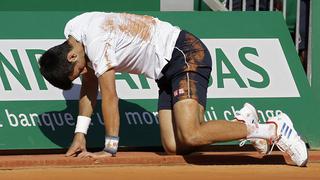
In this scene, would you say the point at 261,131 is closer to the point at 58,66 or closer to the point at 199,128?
the point at 199,128

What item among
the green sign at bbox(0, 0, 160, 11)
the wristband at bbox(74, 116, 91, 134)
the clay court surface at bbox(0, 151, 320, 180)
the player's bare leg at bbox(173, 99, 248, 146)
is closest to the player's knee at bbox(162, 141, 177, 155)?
the clay court surface at bbox(0, 151, 320, 180)

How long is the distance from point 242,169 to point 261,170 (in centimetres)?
16

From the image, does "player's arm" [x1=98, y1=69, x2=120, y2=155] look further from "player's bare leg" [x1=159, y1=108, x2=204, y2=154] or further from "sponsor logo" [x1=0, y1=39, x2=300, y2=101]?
"sponsor logo" [x1=0, y1=39, x2=300, y2=101]

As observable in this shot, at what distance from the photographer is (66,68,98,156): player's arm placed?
25.8 ft

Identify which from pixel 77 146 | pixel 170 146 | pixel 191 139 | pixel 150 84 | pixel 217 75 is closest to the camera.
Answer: pixel 191 139

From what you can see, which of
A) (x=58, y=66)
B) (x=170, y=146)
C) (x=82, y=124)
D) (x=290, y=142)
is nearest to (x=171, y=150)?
(x=170, y=146)

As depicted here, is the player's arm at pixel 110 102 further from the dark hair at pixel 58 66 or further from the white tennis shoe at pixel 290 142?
the white tennis shoe at pixel 290 142

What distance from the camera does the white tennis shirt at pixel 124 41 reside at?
24.3 feet

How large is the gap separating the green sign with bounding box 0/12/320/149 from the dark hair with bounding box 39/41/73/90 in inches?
40.2

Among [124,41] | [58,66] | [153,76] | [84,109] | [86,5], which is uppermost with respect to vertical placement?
[124,41]

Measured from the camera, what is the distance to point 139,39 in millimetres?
7684

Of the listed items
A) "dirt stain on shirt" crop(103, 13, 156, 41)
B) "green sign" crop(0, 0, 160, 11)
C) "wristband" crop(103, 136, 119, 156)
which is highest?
"dirt stain on shirt" crop(103, 13, 156, 41)

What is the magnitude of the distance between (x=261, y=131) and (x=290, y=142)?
260mm

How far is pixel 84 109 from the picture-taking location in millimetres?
7930
